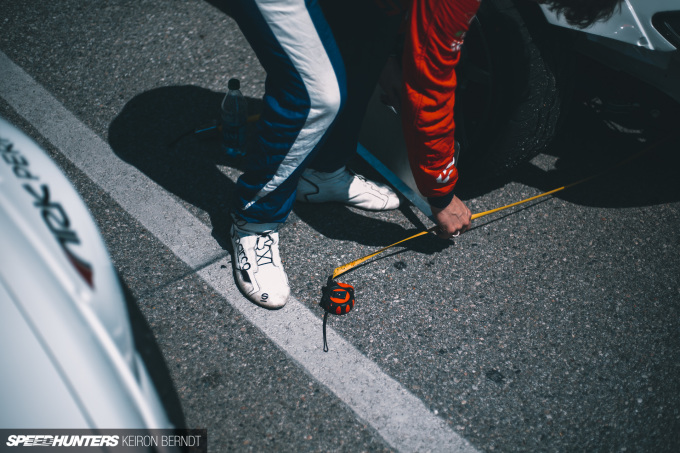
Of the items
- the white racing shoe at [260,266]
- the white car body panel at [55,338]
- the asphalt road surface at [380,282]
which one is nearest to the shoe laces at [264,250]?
the white racing shoe at [260,266]

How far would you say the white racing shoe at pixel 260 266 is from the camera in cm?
184

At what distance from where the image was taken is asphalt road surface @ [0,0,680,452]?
1627mm

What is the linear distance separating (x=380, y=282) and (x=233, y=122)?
1.01m

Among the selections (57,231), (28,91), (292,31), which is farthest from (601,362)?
(28,91)

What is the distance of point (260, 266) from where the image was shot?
1873 mm

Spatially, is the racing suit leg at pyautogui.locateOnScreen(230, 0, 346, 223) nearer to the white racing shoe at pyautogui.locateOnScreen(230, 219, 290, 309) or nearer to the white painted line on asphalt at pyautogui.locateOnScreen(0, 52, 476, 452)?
the white racing shoe at pyautogui.locateOnScreen(230, 219, 290, 309)

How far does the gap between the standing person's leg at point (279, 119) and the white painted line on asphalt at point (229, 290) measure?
4.0 inches

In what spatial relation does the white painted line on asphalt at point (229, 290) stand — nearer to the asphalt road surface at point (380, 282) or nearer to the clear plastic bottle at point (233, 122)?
the asphalt road surface at point (380, 282)

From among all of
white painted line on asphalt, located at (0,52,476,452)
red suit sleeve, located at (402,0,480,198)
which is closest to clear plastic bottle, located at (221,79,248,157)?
white painted line on asphalt, located at (0,52,476,452)

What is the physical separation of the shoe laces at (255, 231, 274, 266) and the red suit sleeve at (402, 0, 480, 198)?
63 centimetres

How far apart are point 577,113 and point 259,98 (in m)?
1.76

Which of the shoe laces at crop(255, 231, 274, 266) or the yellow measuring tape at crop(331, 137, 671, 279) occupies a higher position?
the shoe laces at crop(255, 231, 274, 266)

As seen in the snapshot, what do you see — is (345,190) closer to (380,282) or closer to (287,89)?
(380,282)

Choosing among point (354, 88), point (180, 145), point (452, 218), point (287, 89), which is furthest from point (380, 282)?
point (180, 145)
